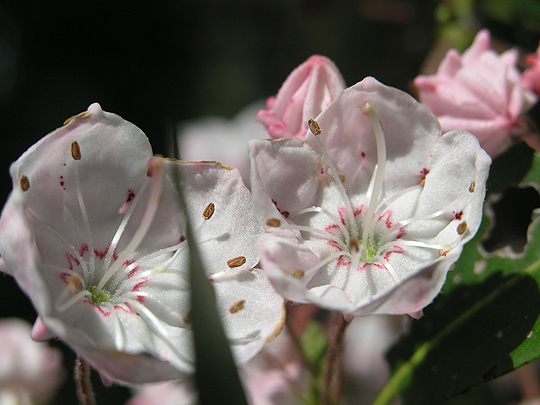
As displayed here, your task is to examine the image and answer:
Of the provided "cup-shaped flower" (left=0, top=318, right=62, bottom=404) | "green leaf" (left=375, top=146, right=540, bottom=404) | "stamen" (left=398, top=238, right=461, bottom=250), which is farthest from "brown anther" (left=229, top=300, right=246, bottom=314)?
"cup-shaped flower" (left=0, top=318, right=62, bottom=404)

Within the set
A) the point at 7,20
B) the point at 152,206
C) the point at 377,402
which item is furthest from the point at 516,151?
the point at 7,20

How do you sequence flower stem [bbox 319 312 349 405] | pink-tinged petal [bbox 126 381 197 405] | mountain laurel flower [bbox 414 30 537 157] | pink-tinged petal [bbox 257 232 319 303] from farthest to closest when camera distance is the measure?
pink-tinged petal [bbox 126 381 197 405] → mountain laurel flower [bbox 414 30 537 157] → flower stem [bbox 319 312 349 405] → pink-tinged petal [bbox 257 232 319 303]

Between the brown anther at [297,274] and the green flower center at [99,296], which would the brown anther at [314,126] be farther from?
the green flower center at [99,296]

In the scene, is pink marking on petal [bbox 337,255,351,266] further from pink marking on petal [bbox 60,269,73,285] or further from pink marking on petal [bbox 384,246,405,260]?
pink marking on petal [bbox 60,269,73,285]

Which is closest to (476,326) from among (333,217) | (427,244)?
(427,244)

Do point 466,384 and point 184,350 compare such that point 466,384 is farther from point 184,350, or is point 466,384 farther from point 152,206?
point 152,206
